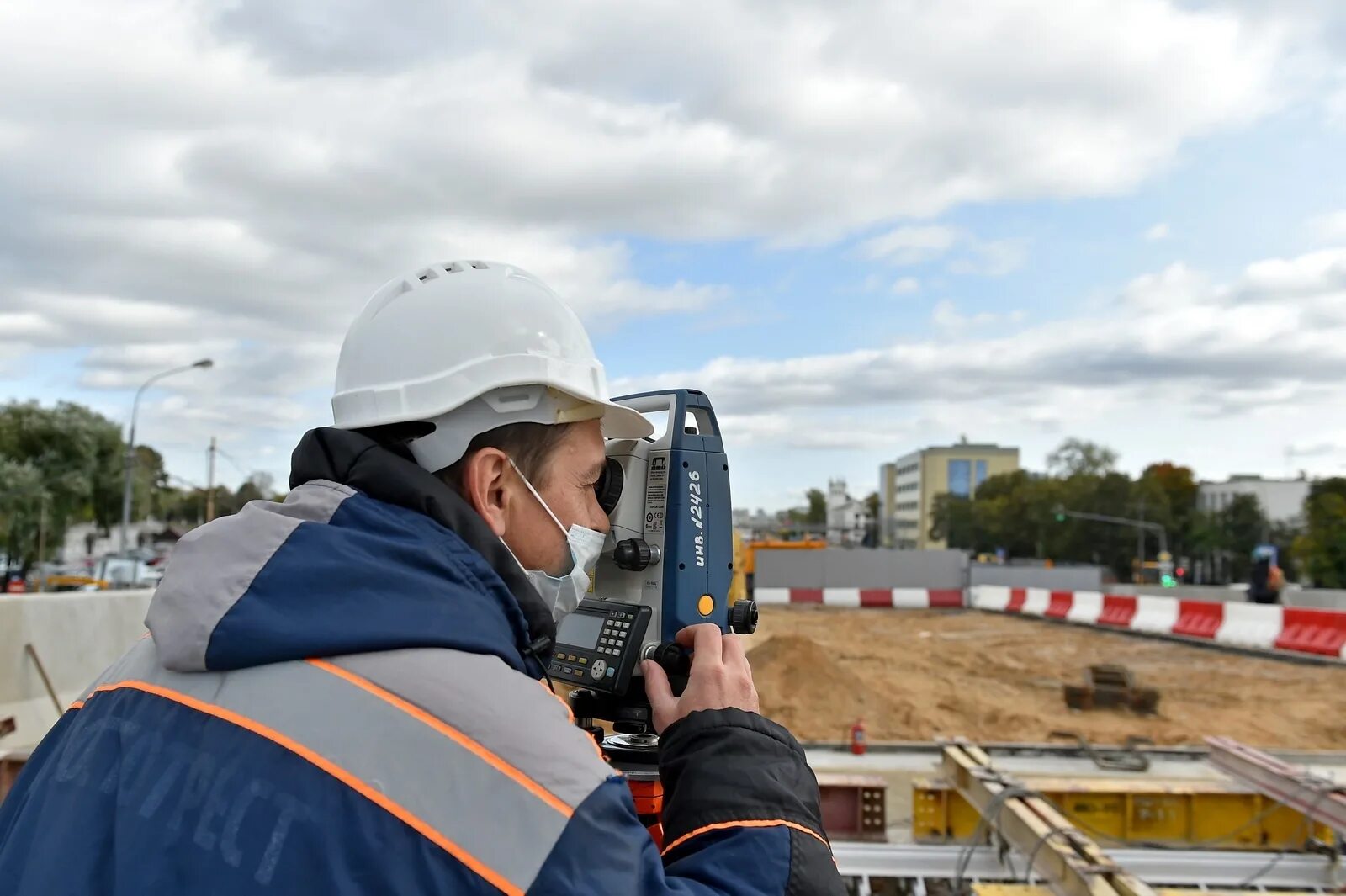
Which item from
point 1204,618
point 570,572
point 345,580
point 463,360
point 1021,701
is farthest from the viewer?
point 1204,618

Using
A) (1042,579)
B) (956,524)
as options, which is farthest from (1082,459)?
(1042,579)

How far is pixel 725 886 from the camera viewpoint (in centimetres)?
128

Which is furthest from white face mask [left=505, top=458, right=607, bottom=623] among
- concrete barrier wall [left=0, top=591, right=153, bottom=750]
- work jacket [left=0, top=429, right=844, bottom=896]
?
concrete barrier wall [left=0, top=591, right=153, bottom=750]

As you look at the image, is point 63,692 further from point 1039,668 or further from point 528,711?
point 1039,668

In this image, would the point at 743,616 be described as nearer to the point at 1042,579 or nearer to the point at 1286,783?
the point at 1286,783

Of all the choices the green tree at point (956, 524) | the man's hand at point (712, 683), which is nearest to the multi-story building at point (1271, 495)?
the green tree at point (956, 524)

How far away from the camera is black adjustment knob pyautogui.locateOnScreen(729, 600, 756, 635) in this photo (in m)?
2.72

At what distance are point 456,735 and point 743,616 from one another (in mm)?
1725

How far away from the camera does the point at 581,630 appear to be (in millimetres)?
2648

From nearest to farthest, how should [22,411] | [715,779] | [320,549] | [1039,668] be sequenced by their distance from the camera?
1. [320,549]
2. [715,779]
3. [1039,668]
4. [22,411]

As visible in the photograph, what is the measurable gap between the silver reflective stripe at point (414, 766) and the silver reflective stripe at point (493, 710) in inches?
0.9

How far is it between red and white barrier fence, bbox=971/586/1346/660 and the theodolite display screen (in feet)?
58.2

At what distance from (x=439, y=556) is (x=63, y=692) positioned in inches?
244

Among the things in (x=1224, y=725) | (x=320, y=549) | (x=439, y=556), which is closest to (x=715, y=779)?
(x=439, y=556)
